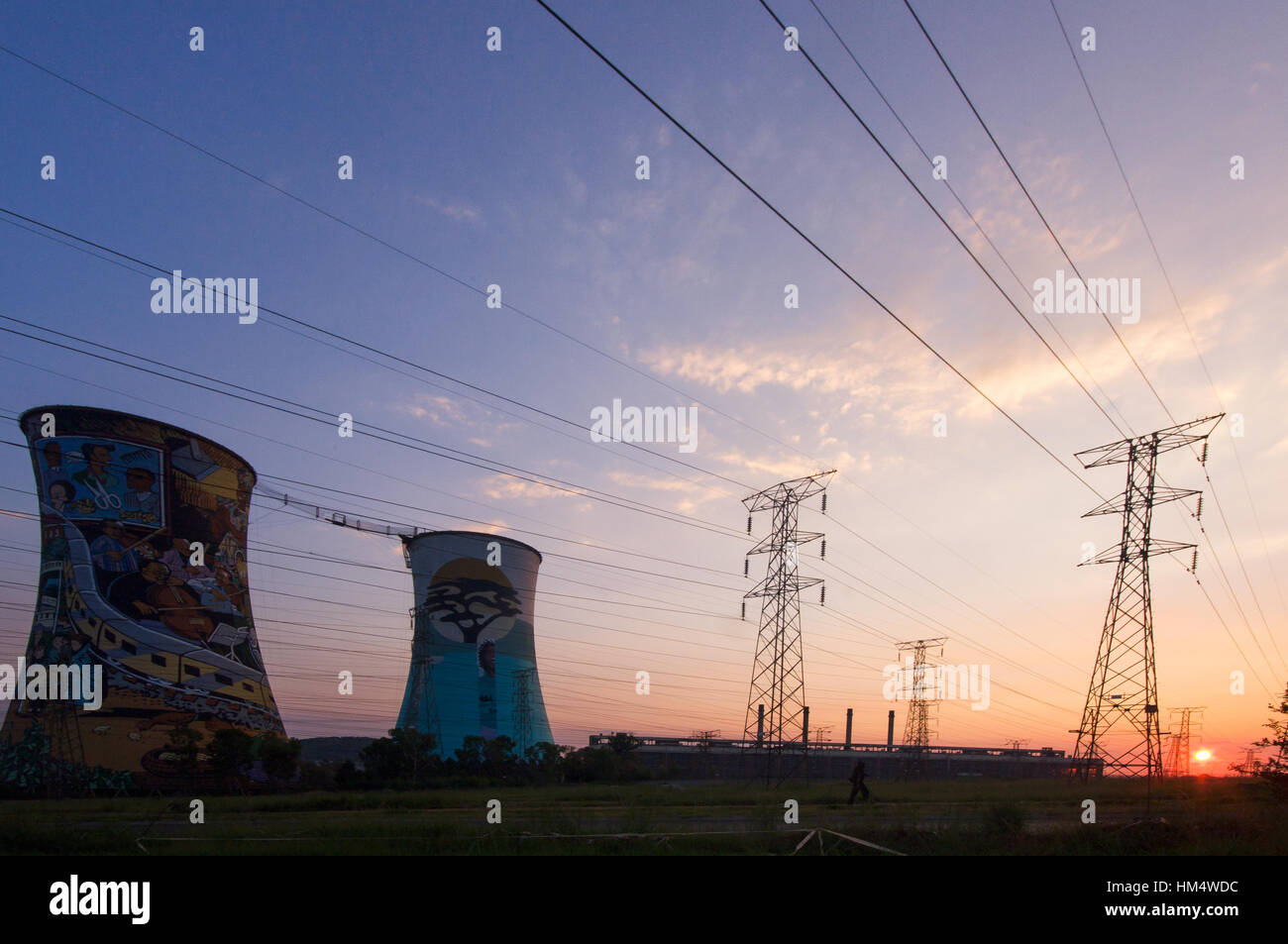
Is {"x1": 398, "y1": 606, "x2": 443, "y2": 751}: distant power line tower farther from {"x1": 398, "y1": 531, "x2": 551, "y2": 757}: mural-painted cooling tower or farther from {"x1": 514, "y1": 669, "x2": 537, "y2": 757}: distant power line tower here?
{"x1": 514, "y1": 669, "x2": 537, "y2": 757}: distant power line tower

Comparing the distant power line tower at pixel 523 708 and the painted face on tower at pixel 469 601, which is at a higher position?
the painted face on tower at pixel 469 601

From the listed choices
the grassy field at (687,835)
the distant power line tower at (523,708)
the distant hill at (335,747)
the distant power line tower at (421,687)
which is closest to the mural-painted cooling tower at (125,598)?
the distant power line tower at (421,687)

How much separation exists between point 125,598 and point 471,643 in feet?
60.8

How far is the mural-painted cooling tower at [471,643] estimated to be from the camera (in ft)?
145

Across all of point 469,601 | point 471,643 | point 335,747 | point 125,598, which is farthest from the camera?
point 335,747

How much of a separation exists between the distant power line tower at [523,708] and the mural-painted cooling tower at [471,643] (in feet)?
0.20

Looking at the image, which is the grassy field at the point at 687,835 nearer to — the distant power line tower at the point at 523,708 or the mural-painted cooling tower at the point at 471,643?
the mural-painted cooling tower at the point at 471,643

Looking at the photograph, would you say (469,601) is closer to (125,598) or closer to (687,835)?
(125,598)

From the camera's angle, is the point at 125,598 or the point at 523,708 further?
the point at 523,708

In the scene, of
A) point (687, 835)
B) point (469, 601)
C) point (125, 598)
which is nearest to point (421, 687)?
point (469, 601)

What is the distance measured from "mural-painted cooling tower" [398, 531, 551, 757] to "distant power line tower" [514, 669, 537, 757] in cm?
6

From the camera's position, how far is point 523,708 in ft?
158
